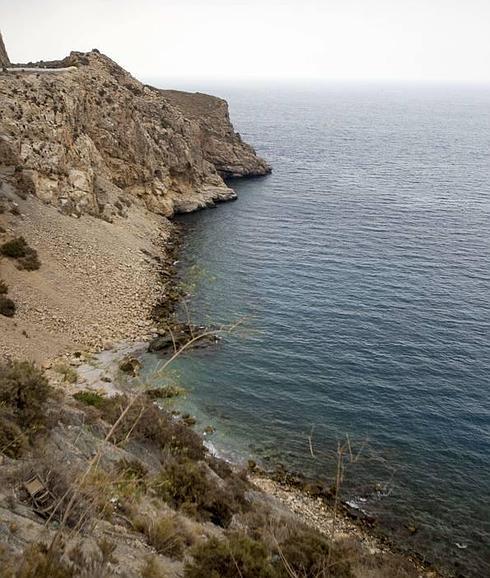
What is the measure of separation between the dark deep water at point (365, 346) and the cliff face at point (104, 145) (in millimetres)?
6820

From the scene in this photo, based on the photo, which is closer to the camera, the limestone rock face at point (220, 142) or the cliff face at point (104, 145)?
the cliff face at point (104, 145)

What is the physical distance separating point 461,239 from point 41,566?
188 ft

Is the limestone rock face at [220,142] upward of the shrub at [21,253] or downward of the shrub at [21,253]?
upward

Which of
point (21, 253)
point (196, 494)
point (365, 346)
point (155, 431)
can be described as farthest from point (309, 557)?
point (21, 253)

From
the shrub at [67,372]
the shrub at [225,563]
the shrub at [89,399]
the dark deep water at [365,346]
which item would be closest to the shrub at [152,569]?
the shrub at [225,563]

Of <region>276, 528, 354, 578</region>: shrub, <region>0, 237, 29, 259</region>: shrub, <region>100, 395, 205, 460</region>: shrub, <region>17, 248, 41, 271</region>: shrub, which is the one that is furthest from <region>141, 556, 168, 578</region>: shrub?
<region>0, 237, 29, 259</region>: shrub

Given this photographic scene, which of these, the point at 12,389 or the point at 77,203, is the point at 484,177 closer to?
the point at 77,203

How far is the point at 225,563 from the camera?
11852mm

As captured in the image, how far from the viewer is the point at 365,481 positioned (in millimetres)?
24484

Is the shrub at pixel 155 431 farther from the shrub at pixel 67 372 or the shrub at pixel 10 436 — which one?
the shrub at pixel 67 372

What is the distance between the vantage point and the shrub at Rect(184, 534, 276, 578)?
11.6 meters

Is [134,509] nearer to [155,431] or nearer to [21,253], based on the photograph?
[155,431]

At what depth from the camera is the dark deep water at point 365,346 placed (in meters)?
24.3

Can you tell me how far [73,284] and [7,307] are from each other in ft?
23.4
